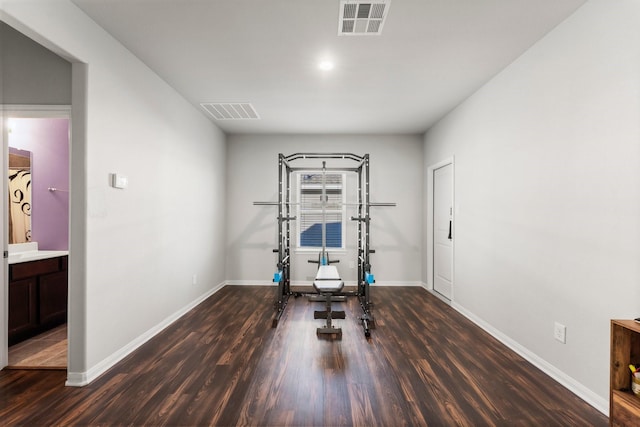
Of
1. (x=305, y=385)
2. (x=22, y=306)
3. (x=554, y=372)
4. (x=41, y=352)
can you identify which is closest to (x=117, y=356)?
(x=41, y=352)

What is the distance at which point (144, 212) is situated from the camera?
301 centimetres

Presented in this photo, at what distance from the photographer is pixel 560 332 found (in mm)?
2305

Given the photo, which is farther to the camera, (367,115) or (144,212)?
(367,115)

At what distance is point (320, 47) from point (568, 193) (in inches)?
87.9

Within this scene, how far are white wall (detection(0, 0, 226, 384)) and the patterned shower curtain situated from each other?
1616 millimetres

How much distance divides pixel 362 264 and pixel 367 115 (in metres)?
2.10

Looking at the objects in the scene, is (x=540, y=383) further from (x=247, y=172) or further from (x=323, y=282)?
(x=247, y=172)

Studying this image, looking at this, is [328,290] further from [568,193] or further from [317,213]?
[317,213]

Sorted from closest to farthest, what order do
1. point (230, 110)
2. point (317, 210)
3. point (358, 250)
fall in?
point (230, 110), point (358, 250), point (317, 210)

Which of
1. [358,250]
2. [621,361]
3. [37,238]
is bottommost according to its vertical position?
[621,361]

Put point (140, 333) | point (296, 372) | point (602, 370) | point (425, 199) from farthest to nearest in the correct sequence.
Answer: point (425, 199)
point (140, 333)
point (296, 372)
point (602, 370)

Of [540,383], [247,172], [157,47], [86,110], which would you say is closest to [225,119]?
[247,172]

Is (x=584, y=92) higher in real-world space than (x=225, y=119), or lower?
lower

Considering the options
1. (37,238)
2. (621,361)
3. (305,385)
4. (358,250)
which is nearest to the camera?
(621,361)
